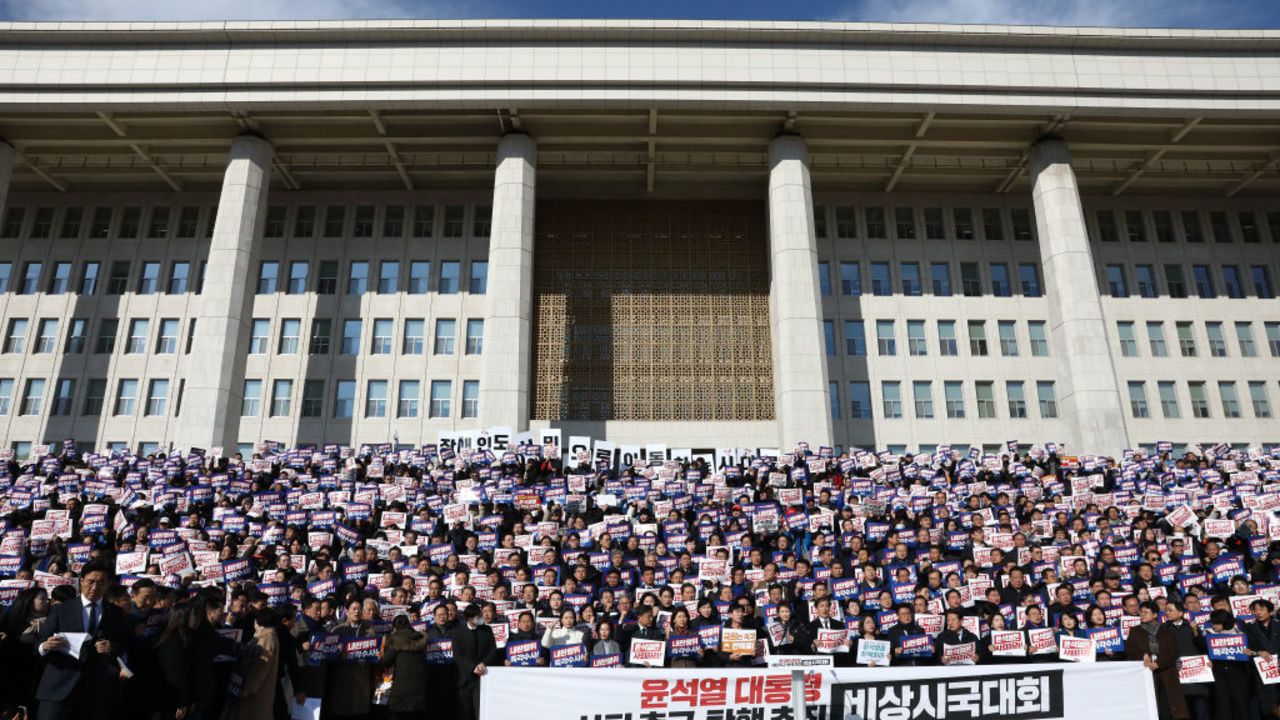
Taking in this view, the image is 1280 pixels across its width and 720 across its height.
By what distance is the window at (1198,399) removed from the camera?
3862 cm

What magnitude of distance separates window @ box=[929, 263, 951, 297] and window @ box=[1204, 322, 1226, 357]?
1197 centimetres

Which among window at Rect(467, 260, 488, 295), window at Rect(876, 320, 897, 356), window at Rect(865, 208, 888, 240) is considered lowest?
window at Rect(876, 320, 897, 356)

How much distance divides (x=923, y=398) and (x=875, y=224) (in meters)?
8.80

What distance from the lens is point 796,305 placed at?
33.6 meters

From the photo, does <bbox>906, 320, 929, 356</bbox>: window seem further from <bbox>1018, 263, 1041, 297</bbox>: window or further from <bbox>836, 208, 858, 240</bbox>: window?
<bbox>1018, 263, 1041, 297</bbox>: window

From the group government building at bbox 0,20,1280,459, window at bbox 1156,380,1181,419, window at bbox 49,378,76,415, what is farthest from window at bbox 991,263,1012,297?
window at bbox 49,378,76,415

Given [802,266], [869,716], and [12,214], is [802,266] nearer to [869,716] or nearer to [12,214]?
[869,716]

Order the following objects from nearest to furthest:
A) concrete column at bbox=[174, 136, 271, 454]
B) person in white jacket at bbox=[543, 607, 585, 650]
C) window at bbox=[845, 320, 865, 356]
A: person in white jacket at bbox=[543, 607, 585, 650], concrete column at bbox=[174, 136, 271, 454], window at bbox=[845, 320, 865, 356]

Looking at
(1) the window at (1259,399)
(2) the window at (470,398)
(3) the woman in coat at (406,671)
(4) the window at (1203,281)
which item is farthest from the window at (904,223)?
(3) the woman in coat at (406,671)

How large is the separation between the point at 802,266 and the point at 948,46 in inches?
420

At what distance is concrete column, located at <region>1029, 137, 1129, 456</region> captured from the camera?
3303 cm

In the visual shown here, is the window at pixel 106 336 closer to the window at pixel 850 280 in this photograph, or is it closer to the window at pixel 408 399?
the window at pixel 408 399

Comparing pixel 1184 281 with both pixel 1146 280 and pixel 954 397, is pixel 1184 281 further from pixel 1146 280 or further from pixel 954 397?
pixel 954 397

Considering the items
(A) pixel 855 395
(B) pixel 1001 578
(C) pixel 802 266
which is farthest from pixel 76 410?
(B) pixel 1001 578
